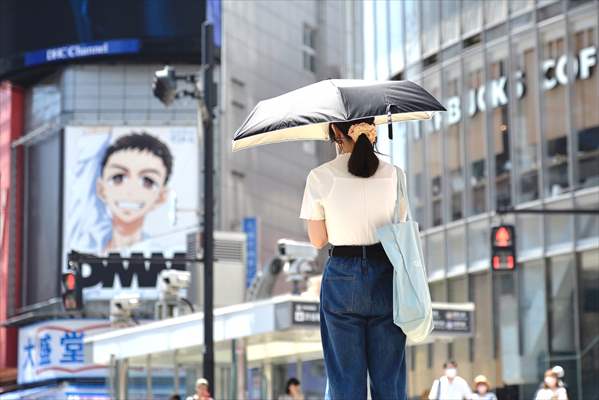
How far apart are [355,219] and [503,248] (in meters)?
18.9

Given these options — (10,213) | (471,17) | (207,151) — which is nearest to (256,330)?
(207,151)

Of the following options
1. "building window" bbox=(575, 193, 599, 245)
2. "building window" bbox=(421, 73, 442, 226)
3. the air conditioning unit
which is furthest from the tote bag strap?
the air conditioning unit

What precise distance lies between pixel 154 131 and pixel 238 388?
1548 inches

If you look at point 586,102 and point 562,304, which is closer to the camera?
point 586,102

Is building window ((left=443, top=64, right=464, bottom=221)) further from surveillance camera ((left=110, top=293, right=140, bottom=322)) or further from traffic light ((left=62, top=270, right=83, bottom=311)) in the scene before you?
traffic light ((left=62, top=270, right=83, bottom=311))

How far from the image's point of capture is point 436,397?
20.9m

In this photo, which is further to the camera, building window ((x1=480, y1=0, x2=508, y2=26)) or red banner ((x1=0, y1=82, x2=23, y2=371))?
red banner ((x1=0, y1=82, x2=23, y2=371))

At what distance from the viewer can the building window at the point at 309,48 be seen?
71750 mm

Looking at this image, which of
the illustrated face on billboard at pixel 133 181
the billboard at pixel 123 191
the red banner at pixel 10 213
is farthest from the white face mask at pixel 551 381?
the red banner at pixel 10 213

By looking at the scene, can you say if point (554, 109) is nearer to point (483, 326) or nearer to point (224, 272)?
point (483, 326)

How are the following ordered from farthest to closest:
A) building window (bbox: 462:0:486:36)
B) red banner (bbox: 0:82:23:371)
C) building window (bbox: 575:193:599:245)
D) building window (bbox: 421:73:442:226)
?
red banner (bbox: 0:82:23:371) → building window (bbox: 421:73:442:226) → building window (bbox: 462:0:486:36) → building window (bbox: 575:193:599:245)

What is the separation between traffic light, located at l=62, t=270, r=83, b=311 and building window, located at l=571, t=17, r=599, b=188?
1140 centimetres

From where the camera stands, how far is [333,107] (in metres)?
7.51

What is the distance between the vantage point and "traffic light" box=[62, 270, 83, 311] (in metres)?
29.4
